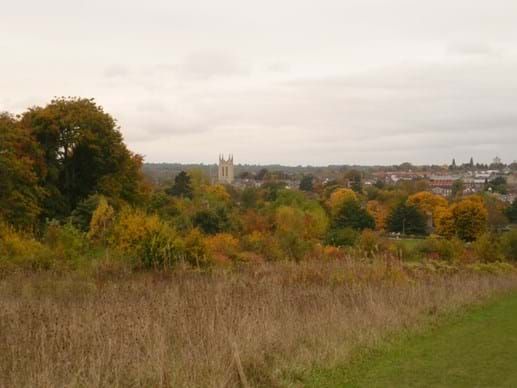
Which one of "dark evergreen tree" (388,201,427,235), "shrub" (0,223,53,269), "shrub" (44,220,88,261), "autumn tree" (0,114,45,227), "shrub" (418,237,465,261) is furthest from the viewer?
"dark evergreen tree" (388,201,427,235)

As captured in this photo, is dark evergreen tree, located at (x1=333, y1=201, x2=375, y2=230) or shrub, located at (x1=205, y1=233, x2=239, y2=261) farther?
dark evergreen tree, located at (x1=333, y1=201, x2=375, y2=230)

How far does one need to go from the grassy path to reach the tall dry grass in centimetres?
38

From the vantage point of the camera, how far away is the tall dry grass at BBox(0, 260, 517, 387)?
6.37 meters

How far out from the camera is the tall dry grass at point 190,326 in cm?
637

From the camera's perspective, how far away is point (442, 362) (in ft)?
28.6

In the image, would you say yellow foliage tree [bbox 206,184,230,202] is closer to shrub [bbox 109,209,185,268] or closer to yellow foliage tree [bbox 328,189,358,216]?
yellow foliage tree [bbox 328,189,358,216]

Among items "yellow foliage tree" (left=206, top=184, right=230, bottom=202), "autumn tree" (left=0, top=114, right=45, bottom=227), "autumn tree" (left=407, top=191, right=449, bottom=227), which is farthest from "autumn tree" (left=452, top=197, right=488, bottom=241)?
"autumn tree" (left=0, top=114, right=45, bottom=227)


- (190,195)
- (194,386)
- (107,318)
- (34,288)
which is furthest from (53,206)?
(190,195)

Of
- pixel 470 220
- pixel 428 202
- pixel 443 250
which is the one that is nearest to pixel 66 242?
pixel 443 250

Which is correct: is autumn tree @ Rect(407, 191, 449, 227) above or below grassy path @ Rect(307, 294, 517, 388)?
below

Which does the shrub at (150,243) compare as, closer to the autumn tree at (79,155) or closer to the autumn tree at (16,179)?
the autumn tree at (16,179)

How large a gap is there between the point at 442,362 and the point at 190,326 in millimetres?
3820

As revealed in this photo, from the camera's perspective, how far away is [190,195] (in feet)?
271

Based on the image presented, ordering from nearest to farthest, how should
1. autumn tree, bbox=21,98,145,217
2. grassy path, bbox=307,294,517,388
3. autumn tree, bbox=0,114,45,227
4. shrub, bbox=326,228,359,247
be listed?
grassy path, bbox=307,294,517,388, autumn tree, bbox=0,114,45,227, autumn tree, bbox=21,98,145,217, shrub, bbox=326,228,359,247
